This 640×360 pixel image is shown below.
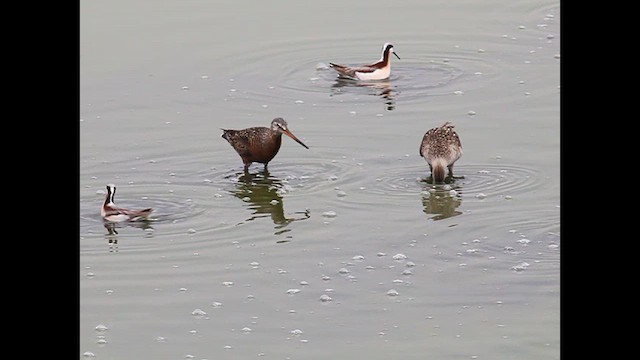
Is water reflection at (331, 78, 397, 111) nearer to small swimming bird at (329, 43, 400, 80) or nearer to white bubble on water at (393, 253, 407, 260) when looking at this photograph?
small swimming bird at (329, 43, 400, 80)

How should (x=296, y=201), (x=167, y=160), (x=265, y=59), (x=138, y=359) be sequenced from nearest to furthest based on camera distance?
1. (x=138, y=359)
2. (x=296, y=201)
3. (x=167, y=160)
4. (x=265, y=59)

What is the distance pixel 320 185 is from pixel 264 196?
1.69ft

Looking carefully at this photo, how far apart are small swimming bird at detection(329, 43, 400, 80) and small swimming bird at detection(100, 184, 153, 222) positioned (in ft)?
17.1

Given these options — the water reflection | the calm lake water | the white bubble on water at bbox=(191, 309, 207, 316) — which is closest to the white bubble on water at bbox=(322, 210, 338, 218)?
the calm lake water

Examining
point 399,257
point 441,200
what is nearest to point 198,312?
point 399,257

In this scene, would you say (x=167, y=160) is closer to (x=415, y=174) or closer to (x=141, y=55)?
(x=415, y=174)

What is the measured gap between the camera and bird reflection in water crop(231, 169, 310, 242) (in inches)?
466

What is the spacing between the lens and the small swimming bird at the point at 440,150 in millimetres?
12500

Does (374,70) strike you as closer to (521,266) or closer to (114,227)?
(114,227)

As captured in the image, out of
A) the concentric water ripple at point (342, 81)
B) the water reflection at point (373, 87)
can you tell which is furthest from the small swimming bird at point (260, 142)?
the water reflection at point (373, 87)

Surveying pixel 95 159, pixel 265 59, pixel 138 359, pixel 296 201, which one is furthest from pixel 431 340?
pixel 265 59

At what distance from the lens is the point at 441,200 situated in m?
12.2
